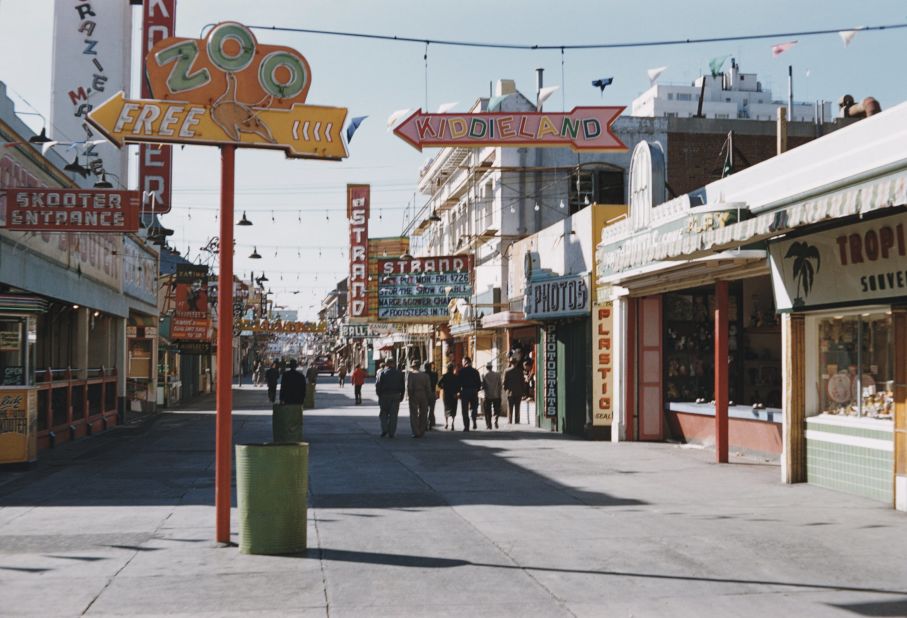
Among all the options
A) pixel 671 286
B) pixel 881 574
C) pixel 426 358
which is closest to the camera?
pixel 881 574

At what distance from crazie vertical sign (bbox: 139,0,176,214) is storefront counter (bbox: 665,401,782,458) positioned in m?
16.5

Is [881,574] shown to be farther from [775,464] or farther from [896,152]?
[775,464]

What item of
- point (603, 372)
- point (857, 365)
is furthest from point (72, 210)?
point (857, 365)

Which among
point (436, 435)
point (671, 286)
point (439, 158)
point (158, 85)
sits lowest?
point (436, 435)

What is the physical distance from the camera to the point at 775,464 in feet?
55.6

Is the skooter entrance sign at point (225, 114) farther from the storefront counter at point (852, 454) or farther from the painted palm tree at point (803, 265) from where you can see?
the storefront counter at point (852, 454)

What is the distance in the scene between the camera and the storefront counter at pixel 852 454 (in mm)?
12633

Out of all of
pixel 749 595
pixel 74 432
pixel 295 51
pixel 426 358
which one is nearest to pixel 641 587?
pixel 749 595

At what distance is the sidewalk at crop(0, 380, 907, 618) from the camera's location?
7555 mm

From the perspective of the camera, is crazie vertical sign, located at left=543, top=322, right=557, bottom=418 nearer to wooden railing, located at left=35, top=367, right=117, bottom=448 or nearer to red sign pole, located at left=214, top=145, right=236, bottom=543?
wooden railing, located at left=35, top=367, right=117, bottom=448

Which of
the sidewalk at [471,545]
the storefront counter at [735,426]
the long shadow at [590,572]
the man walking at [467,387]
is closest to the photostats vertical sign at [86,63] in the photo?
the man walking at [467,387]

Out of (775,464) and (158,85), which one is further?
(775,464)

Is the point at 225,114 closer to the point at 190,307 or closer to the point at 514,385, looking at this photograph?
the point at 514,385

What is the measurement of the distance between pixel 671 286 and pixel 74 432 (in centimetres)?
1379
